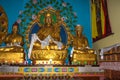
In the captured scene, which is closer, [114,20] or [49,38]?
[114,20]

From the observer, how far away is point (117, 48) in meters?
4.32

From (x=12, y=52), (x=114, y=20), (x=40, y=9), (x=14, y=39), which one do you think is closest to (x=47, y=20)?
(x=40, y=9)

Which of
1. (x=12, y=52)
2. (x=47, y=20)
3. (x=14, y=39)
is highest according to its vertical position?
(x=47, y=20)

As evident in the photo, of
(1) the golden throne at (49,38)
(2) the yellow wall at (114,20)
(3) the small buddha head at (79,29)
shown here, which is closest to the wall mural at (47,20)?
(1) the golden throne at (49,38)

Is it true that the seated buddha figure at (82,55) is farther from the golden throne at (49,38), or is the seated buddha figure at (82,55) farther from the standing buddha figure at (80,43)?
the golden throne at (49,38)

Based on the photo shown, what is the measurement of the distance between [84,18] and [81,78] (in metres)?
2.57

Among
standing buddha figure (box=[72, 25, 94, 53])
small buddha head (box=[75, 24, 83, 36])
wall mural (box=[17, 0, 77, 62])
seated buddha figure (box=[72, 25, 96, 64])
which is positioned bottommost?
seated buddha figure (box=[72, 25, 96, 64])

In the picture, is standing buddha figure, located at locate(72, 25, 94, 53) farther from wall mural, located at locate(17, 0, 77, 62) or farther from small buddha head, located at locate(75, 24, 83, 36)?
wall mural, located at locate(17, 0, 77, 62)

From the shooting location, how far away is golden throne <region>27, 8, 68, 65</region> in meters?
5.98

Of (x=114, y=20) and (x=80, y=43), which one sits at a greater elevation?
(x=114, y=20)

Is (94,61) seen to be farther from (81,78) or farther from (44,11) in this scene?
(44,11)

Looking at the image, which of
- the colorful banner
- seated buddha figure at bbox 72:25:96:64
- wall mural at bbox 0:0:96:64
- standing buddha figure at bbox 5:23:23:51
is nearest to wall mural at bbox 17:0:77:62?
wall mural at bbox 0:0:96:64

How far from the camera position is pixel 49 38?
627 cm

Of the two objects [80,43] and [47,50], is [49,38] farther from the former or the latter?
[80,43]
